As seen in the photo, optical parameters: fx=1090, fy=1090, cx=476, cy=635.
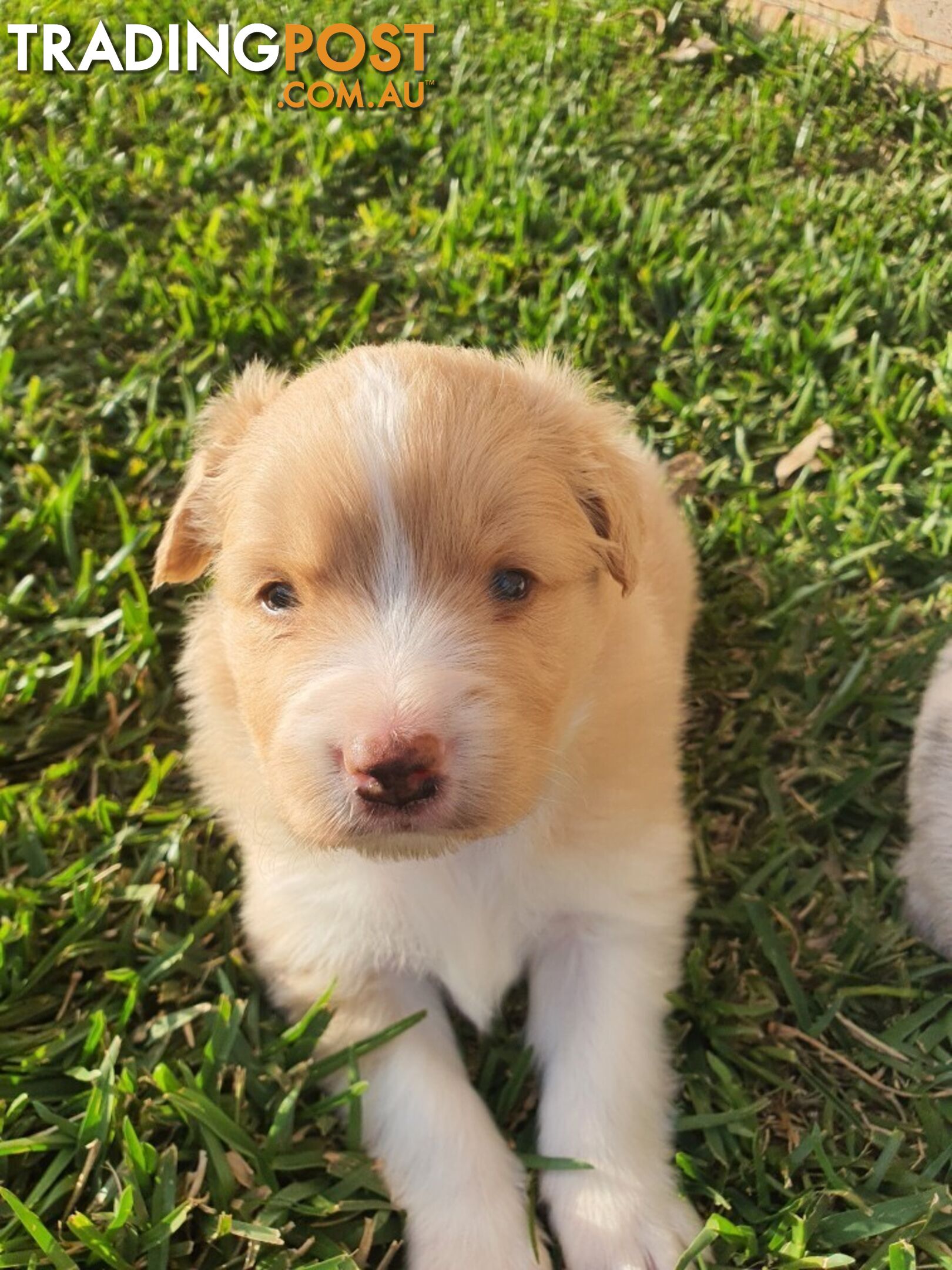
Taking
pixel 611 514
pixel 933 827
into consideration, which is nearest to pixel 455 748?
pixel 611 514

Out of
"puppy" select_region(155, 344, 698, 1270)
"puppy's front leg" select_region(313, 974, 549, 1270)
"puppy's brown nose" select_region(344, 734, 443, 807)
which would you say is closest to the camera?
"puppy's brown nose" select_region(344, 734, 443, 807)

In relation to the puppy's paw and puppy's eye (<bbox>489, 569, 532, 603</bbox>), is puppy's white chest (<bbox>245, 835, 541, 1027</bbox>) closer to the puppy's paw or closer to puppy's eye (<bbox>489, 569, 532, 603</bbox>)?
the puppy's paw

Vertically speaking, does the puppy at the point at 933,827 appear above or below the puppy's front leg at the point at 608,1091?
above

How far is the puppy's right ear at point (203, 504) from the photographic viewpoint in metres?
2.48

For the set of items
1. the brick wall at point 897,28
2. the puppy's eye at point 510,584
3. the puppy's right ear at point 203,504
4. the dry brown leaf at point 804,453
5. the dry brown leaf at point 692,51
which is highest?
the brick wall at point 897,28

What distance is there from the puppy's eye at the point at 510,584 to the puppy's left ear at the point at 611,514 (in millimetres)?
253

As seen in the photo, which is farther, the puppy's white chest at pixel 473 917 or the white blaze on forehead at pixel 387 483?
the puppy's white chest at pixel 473 917

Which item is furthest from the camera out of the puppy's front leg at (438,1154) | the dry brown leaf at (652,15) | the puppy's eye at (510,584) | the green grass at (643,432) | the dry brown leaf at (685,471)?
the dry brown leaf at (652,15)

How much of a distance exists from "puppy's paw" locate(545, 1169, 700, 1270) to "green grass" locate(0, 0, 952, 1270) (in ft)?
0.37

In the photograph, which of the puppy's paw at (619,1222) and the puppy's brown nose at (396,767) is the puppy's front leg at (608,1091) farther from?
the puppy's brown nose at (396,767)

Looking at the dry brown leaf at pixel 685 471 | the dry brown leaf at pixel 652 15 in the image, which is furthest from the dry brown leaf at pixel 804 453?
the dry brown leaf at pixel 652 15

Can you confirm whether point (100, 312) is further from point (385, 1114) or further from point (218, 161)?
point (385, 1114)

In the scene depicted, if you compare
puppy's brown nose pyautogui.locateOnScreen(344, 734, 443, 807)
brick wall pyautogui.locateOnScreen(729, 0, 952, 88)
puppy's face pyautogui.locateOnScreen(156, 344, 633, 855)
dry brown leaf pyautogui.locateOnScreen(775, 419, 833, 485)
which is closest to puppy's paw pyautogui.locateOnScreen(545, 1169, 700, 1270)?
puppy's face pyautogui.locateOnScreen(156, 344, 633, 855)

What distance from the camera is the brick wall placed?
5.03 m
